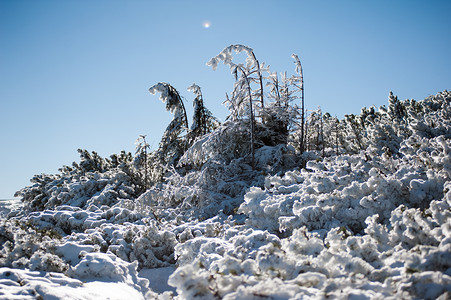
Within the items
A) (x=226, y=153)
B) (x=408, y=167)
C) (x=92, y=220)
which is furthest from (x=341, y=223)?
(x=226, y=153)

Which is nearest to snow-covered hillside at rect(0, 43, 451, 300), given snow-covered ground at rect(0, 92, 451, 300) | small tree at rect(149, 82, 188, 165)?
snow-covered ground at rect(0, 92, 451, 300)

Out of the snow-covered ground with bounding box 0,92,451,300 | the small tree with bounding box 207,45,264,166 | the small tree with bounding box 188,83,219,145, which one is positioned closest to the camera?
the snow-covered ground with bounding box 0,92,451,300

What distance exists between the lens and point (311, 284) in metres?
2.18

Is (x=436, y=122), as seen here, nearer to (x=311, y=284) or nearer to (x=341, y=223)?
(x=341, y=223)

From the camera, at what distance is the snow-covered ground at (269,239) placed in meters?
2.16

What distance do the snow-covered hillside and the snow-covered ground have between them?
0.05 feet

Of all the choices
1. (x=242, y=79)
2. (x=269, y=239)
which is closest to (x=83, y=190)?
(x=242, y=79)

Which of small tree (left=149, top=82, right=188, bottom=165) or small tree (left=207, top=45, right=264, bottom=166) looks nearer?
Result: small tree (left=207, top=45, right=264, bottom=166)

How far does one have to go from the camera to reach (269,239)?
160 inches

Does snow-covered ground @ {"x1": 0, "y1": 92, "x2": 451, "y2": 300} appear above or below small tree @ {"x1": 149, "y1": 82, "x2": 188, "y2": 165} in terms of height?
below

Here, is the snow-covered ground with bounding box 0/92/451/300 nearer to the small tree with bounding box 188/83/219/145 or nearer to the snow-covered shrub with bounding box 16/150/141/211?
the snow-covered shrub with bounding box 16/150/141/211

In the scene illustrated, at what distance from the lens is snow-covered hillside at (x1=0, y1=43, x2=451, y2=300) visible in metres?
2.19

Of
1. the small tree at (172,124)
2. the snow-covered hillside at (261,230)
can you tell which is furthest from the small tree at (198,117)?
the snow-covered hillside at (261,230)

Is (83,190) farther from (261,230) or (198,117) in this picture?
(261,230)
